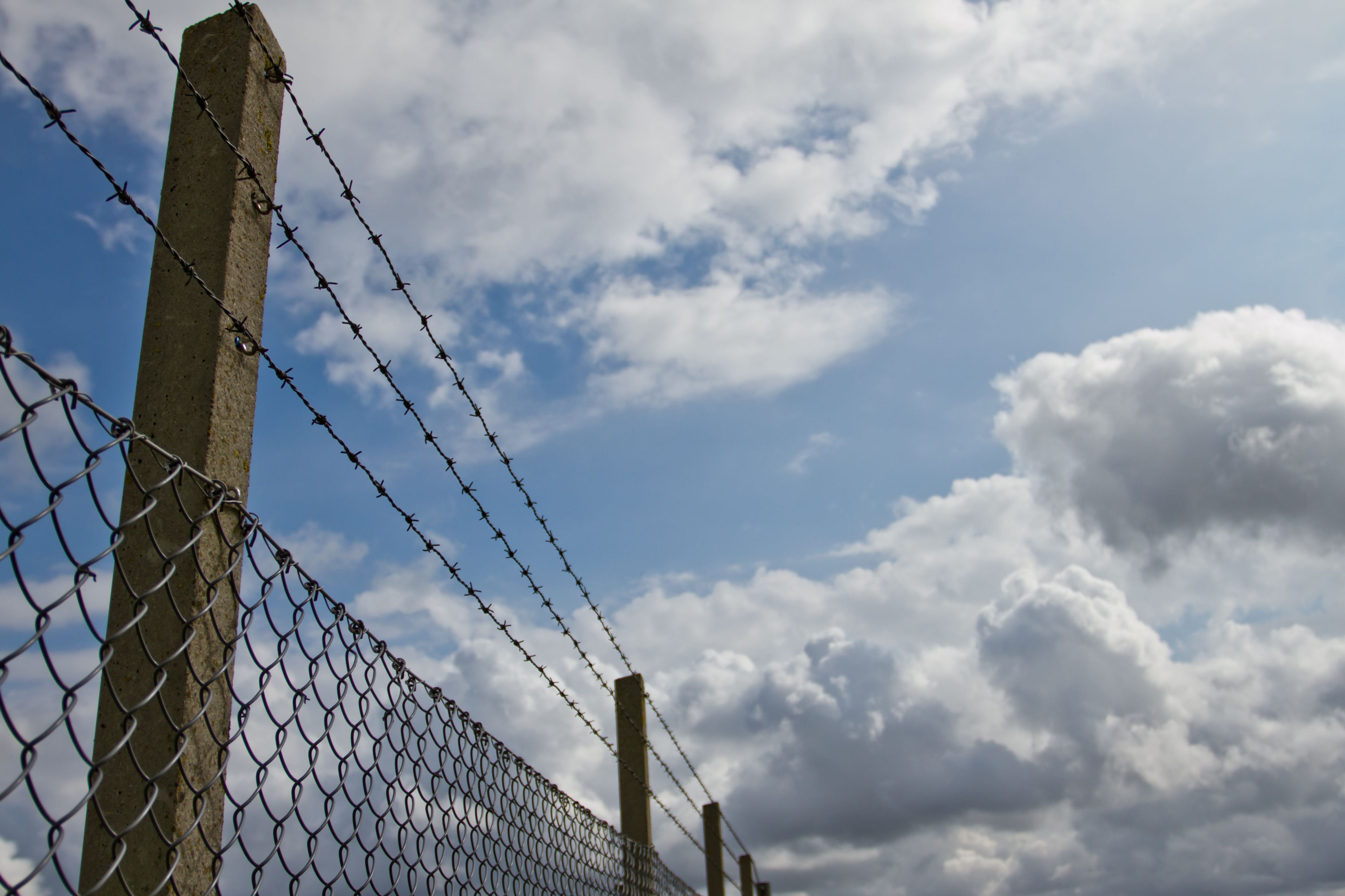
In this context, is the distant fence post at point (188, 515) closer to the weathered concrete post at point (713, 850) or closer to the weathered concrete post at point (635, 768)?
the weathered concrete post at point (635, 768)

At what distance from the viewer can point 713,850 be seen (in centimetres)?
969

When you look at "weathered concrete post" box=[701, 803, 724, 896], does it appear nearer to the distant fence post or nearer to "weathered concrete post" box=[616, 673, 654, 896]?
"weathered concrete post" box=[616, 673, 654, 896]

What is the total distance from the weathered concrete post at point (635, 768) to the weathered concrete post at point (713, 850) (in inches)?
135

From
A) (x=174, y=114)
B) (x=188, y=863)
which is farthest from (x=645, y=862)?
(x=174, y=114)

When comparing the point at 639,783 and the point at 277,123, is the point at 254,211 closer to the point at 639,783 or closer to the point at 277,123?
the point at 277,123

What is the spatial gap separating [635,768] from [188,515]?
191 inches

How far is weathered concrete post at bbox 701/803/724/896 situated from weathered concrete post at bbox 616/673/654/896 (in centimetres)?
343

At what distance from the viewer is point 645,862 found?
5.61 metres

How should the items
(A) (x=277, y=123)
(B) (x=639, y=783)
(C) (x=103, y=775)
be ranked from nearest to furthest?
1. (C) (x=103, y=775)
2. (A) (x=277, y=123)
3. (B) (x=639, y=783)

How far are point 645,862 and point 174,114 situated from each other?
189 inches

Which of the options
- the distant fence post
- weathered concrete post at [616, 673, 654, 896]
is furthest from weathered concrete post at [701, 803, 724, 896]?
the distant fence post

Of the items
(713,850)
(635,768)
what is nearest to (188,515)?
(635,768)

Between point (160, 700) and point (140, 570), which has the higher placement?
point (140, 570)

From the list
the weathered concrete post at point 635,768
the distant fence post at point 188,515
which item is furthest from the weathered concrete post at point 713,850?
the distant fence post at point 188,515
